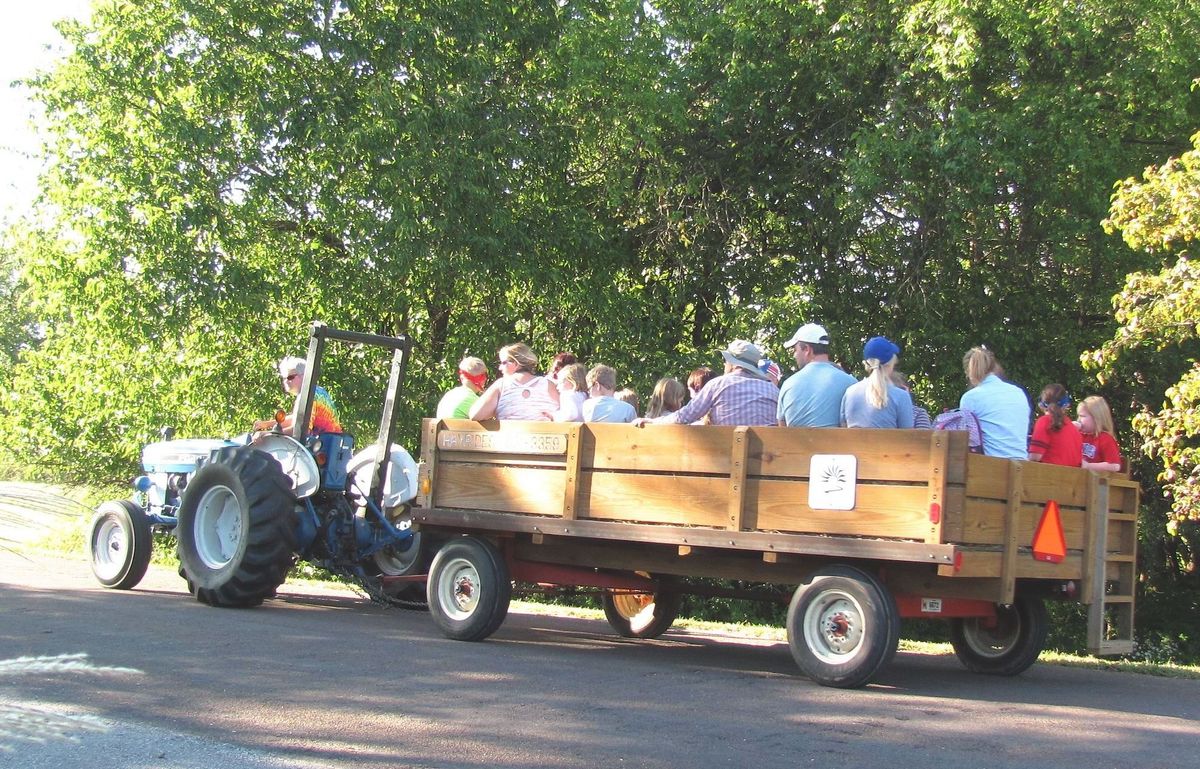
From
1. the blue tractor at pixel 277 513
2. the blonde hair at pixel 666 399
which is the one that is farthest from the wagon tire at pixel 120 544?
the blonde hair at pixel 666 399

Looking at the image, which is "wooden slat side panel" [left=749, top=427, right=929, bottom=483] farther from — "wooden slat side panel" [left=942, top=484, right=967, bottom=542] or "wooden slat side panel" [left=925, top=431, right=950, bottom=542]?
"wooden slat side panel" [left=942, top=484, right=967, bottom=542]

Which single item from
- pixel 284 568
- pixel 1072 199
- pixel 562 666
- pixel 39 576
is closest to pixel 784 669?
pixel 562 666

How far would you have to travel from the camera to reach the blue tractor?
33.8 ft

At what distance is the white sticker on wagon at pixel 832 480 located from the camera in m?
7.38

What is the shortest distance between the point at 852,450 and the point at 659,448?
4.37 feet

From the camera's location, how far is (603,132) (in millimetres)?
18516

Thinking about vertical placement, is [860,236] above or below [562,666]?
above

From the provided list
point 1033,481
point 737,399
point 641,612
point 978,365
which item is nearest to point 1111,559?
point 1033,481

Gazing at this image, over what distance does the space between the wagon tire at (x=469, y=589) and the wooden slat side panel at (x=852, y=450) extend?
2225 millimetres

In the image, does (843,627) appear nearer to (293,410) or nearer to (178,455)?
(293,410)

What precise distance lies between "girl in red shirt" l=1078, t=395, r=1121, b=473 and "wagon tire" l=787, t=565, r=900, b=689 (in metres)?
3.83

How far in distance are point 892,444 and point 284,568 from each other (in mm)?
5226

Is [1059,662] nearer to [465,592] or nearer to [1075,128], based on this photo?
[465,592]

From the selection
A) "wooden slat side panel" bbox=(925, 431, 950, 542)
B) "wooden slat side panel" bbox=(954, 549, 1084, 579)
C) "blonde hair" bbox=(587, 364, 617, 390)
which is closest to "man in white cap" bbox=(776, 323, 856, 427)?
"wooden slat side panel" bbox=(925, 431, 950, 542)
